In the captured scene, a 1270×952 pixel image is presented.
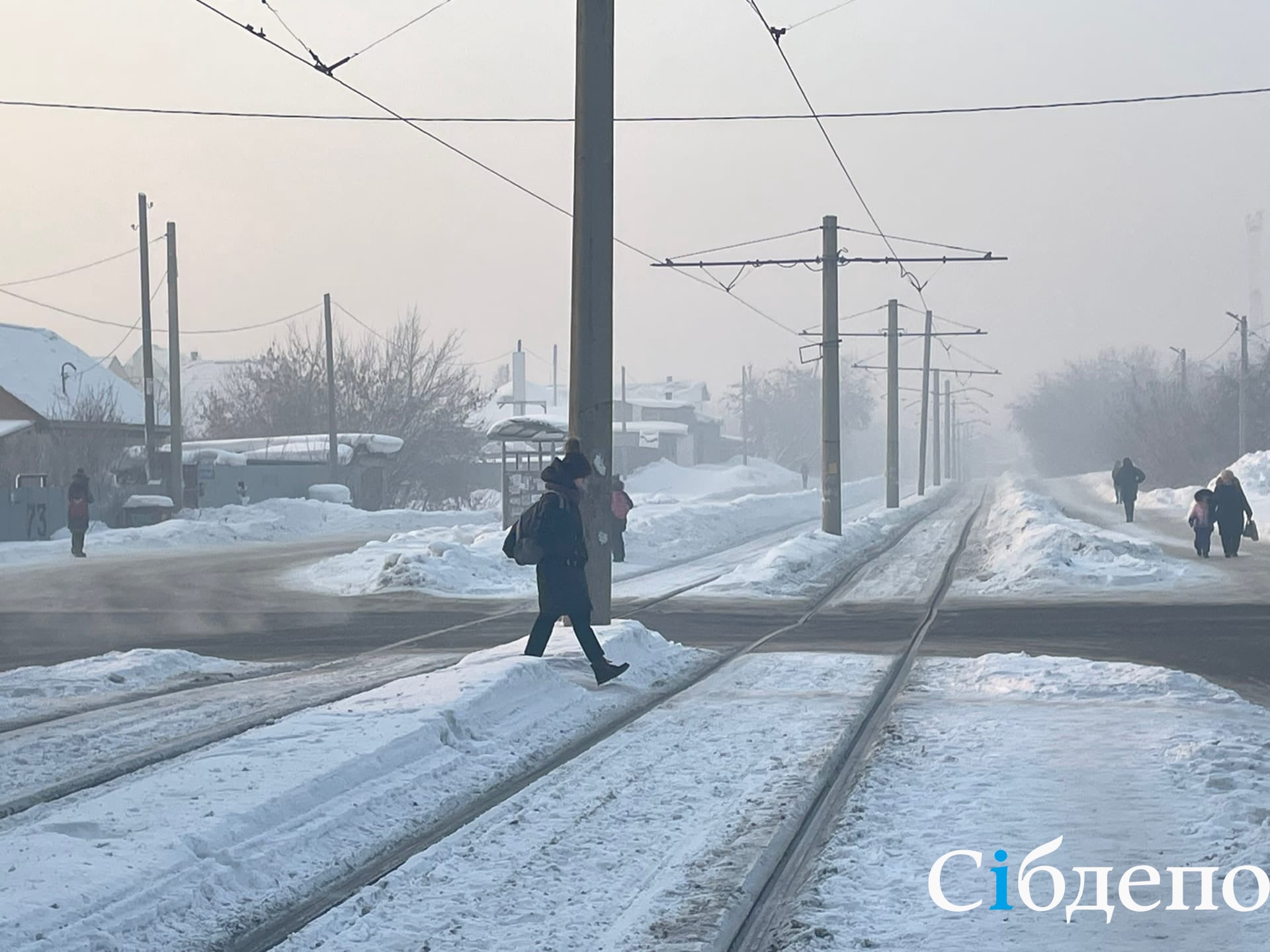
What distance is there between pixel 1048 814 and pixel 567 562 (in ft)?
16.4

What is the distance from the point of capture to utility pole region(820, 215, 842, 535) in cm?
3017

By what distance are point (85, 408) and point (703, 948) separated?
151 feet

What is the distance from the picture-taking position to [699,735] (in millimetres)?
8773

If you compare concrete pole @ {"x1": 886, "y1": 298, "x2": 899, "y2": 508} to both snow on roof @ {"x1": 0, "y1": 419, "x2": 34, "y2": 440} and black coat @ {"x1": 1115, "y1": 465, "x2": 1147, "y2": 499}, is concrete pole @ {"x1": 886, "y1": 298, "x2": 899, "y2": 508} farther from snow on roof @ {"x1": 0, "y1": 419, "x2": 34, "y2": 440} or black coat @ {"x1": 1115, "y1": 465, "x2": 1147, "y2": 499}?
snow on roof @ {"x1": 0, "y1": 419, "x2": 34, "y2": 440}

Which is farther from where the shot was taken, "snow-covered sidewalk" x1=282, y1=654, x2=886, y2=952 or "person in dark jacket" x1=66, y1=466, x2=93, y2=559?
"person in dark jacket" x1=66, y1=466, x2=93, y2=559

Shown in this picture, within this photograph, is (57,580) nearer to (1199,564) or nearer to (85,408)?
(1199,564)

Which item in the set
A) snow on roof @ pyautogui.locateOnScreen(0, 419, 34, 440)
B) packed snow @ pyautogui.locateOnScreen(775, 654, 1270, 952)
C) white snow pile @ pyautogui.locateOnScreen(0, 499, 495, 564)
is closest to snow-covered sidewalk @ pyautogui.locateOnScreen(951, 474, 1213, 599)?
packed snow @ pyautogui.locateOnScreen(775, 654, 1270, 952)

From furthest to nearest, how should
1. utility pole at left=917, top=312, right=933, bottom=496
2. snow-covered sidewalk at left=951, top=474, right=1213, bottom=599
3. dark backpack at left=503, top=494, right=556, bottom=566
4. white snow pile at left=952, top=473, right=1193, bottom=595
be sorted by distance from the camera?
utility pole at left=917, top=312, right=933, bottom=496, white snow pile at left=952, top=473, right=1193, bottom=595, snow-covered sidewalk at left=951, top=474, right=1213, bottom=599, dark backpack at left=503, top=494, right=556, bottom=566

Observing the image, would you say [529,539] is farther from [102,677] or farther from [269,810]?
[269,810]

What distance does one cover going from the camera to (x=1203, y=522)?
26.6 m

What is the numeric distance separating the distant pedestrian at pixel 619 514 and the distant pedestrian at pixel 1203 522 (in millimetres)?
10408

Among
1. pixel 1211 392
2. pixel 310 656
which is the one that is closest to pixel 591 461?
pixel 310 656

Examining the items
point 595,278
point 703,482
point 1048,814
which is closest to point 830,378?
point 595,278

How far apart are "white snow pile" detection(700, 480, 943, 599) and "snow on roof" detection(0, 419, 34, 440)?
26933 millimetres
